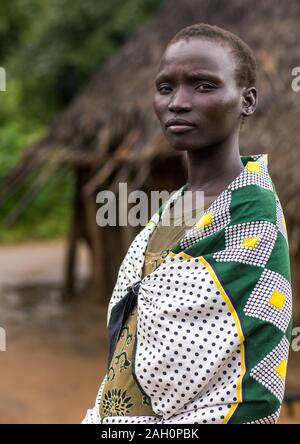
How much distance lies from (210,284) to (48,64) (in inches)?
498

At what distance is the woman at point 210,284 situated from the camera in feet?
4.05

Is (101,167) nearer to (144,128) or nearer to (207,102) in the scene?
(144,128)

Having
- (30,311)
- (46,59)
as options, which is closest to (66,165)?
(30,311)

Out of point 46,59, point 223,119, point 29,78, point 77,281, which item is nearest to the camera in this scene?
point 223,119

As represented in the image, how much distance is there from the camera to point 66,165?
8359mm

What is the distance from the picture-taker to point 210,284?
125 cm

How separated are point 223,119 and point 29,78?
44.5 ft

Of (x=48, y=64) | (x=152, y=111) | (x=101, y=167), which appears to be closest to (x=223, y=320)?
(x=152, y=111)

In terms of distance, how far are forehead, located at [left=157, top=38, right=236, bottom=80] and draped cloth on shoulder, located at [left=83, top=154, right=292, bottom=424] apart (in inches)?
8.6

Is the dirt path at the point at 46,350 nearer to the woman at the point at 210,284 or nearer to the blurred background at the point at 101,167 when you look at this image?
the blurred background at the point at 101,167

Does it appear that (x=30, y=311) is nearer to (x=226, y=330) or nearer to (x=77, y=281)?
(x=77, y=281)

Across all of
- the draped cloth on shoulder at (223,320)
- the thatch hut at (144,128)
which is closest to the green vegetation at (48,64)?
the thatch hut at (144,128)

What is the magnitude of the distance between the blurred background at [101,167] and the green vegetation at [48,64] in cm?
5

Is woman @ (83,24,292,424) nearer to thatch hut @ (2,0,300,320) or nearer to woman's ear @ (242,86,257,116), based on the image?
woman's ear @ (242,86,257,116)
